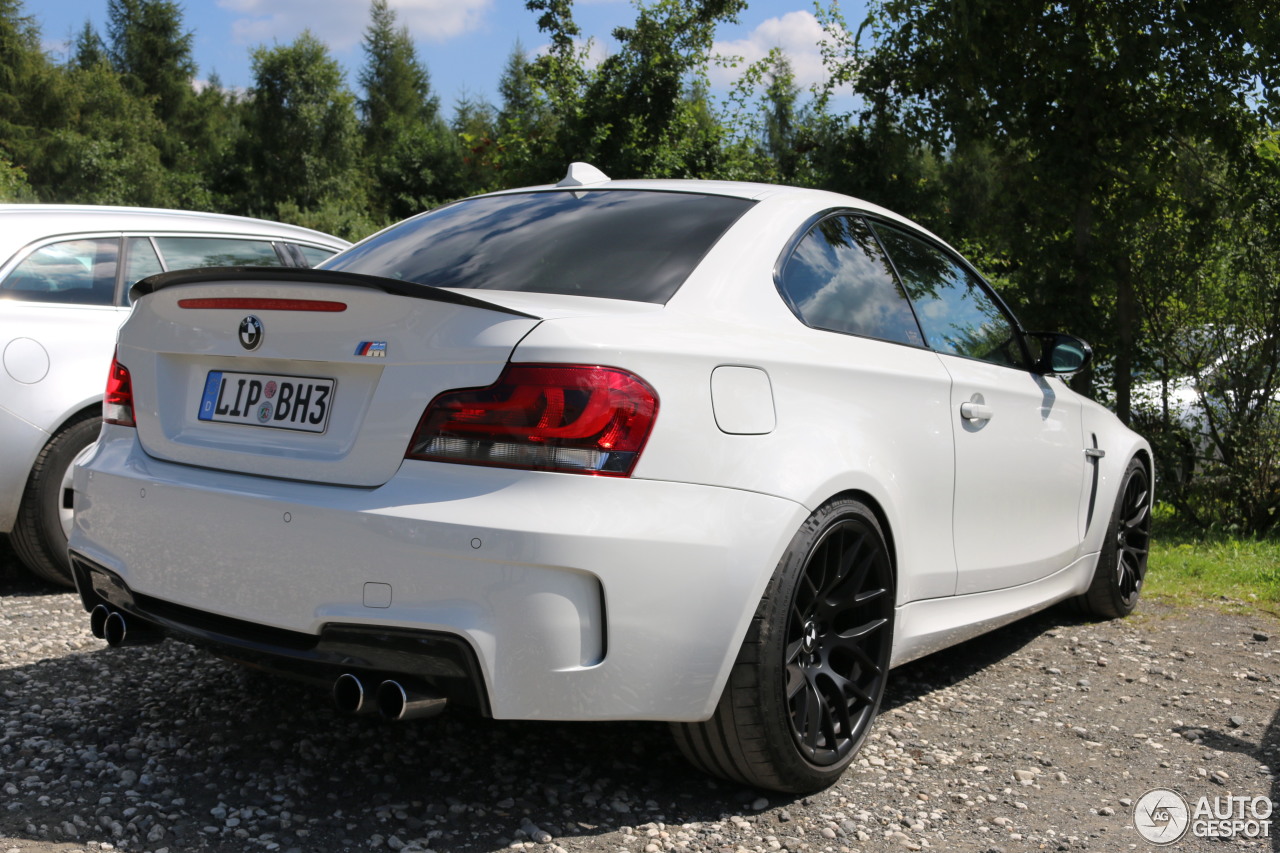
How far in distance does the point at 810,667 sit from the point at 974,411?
1.18 metres

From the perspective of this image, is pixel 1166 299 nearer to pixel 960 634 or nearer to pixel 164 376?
pixel 960 634

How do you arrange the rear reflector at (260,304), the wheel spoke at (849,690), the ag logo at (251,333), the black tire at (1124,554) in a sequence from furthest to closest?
the black tire at (1124,554)
the wheel spoke at (849,690)
the ag logo at (251,333)
the rear reflector at (260,304)

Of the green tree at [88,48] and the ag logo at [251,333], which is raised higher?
the green tree at [88,48]

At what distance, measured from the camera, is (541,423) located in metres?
2.35

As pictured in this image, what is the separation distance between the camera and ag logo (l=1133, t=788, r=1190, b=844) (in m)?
2.84

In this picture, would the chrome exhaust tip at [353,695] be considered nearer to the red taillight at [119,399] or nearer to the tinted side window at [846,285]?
the red taillight at [119,399]

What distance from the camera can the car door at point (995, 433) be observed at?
3.62m

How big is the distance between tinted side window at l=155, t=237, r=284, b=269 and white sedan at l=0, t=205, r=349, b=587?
193mm

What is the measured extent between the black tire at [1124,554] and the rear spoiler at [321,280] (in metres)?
3.48

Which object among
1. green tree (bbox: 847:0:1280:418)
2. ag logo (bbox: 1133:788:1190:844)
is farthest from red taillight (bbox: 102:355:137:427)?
green tree (bbox: 847:0:1280:418)

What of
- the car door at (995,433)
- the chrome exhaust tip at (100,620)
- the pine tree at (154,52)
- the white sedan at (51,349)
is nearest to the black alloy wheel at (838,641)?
the car door at (995,433)

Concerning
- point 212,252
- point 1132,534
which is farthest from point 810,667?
point 212,252

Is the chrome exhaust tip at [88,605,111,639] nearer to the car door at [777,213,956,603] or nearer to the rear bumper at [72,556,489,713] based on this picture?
the rear bumper at [72,556,489,713]

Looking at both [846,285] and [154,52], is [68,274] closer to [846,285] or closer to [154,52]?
[846,285]
